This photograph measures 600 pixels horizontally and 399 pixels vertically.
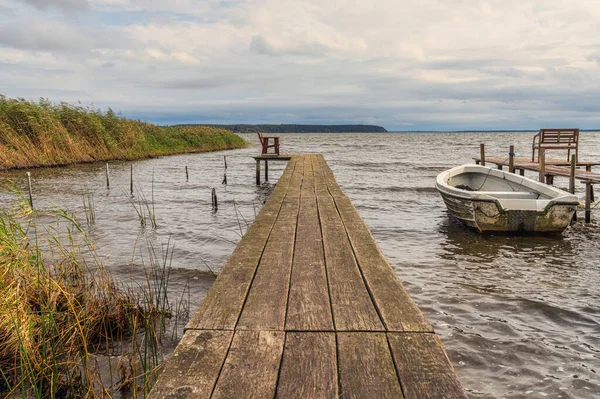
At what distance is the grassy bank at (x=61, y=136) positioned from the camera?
20.1m

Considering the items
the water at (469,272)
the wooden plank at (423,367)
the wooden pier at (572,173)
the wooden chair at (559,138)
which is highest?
the wooden chair at (559,138)

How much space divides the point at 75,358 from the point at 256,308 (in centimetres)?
182

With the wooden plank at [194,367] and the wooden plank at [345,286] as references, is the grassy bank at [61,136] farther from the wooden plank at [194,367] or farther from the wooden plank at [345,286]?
the wooden plank at [194,367]

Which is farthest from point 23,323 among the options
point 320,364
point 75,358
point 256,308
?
point 320,364

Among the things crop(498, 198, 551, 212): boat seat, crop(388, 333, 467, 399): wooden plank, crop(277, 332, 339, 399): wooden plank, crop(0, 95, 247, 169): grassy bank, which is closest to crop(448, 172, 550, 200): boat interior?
crop(498, 198, 551, 212): boat seat

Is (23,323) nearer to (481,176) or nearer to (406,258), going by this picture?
(406,258)

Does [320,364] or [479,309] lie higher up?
Result: [320,364]

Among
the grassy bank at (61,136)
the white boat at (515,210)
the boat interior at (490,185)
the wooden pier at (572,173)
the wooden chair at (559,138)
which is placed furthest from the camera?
the grassy bank at (61,136)

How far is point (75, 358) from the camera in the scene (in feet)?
11.4

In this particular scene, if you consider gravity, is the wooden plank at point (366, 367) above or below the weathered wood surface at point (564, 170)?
below

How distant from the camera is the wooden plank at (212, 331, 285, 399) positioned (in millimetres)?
1826

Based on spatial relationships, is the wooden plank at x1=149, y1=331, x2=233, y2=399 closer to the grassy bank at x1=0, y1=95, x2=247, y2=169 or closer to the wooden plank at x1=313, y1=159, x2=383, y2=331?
the wooden plank at x1=313, y1=159, x2=383, y2=331

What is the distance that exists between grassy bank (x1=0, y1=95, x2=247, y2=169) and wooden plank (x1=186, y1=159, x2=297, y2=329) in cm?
1993

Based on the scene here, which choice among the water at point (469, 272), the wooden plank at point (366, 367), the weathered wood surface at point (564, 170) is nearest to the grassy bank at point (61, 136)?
the water at point (469, 272)
